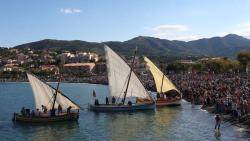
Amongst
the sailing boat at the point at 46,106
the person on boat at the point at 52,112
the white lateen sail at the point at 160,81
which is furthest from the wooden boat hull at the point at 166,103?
the person on boat at the point at 52,112

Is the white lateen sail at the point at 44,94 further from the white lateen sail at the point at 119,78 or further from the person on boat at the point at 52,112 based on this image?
the white lateen sail at the point at 119,78

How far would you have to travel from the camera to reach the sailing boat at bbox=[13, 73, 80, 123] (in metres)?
51.2

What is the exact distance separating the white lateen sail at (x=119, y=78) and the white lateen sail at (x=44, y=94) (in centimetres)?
1103

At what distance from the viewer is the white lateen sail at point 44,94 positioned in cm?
5188

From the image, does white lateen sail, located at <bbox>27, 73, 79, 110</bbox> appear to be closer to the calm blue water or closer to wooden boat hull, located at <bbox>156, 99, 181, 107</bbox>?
the calm blue water

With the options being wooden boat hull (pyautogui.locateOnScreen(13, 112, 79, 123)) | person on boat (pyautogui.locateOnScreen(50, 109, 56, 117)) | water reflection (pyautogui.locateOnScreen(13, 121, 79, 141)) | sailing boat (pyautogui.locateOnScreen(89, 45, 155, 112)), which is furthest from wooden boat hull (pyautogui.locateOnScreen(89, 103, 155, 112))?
person on boat (pyautogui.locateOnScreen(50, 109, 56, 117))

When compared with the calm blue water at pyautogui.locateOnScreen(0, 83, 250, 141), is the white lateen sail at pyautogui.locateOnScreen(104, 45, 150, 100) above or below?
above

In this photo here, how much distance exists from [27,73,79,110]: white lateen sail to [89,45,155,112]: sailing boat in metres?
10.1

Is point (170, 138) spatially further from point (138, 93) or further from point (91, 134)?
point (138, 93)

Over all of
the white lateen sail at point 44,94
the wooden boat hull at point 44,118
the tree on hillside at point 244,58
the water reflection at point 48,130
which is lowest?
the water reflection at point 48,130

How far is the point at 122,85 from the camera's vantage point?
6378 cm

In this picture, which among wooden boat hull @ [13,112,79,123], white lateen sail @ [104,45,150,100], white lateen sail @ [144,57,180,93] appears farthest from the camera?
white lateen sail @ [144,57,180,93]

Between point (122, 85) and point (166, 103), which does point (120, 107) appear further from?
point (166, 103)

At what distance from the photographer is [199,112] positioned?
5803 centimetres
